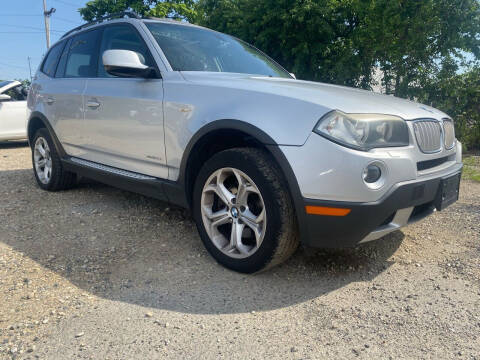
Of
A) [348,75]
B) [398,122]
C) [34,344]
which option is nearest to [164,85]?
[398,122]

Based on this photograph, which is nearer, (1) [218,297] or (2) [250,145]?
(1) [218,297]

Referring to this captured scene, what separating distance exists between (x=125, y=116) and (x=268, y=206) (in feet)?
5.32

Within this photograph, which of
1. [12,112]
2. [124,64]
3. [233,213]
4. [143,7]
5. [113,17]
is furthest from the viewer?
[143,7]

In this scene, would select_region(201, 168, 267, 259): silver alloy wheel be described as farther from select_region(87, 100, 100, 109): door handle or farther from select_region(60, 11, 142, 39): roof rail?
select_region(60, 11, 142, 39): roof rail

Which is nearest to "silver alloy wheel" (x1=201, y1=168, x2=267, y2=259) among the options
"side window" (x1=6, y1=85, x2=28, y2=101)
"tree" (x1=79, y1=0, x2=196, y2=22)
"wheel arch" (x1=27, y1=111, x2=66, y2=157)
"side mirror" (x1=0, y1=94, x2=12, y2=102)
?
"wheel arch" (x1=27, y1=111, x2=66, y2=157)

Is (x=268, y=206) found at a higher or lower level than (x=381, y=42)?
lower

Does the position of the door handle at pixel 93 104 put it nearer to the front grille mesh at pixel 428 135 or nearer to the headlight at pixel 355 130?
the headlight at pixel 355 130

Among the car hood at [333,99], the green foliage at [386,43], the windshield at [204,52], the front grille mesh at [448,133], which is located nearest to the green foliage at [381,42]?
the green foliage at [386,43]

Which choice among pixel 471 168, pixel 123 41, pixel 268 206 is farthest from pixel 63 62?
pixel 471 168

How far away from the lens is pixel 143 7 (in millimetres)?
26781

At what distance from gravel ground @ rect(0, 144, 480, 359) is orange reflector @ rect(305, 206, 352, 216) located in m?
0.55

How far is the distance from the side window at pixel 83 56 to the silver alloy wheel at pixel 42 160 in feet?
3.19

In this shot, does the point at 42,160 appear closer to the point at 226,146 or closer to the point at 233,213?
the point at 226,146

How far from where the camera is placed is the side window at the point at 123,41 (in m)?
3.36
